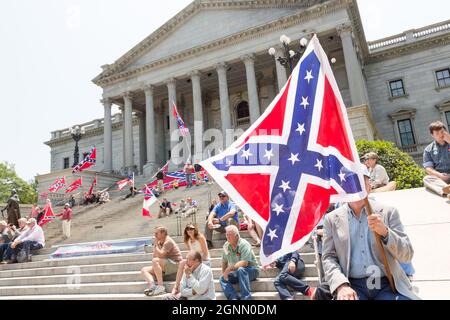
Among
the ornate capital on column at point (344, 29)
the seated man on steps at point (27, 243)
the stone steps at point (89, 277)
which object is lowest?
the stone steps at point (89, 277)

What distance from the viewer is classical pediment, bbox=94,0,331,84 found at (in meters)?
28.4

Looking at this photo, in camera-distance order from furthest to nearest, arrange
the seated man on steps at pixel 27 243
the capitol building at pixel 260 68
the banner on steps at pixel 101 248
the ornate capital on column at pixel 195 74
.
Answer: the ornate capital on column at pixel 195 74
the capitol building at pixel 260 68
the seated man on steps at pixel 27 243
the banner on steps at pixel 101 248

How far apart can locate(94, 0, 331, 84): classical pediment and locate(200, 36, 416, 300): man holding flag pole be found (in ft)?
86.4

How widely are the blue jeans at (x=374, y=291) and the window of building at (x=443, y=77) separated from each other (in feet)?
105

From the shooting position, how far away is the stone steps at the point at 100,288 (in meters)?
5.89

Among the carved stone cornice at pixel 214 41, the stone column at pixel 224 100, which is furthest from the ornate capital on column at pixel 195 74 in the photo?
the stone column at pixel 224 100

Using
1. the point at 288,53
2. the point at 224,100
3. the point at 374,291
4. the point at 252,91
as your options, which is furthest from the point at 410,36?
the point at 374,291

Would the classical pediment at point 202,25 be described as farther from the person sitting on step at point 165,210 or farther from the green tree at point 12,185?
the green tree at point 12,185

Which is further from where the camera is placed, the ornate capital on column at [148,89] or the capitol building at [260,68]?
the ornate capital on column at [148,89]

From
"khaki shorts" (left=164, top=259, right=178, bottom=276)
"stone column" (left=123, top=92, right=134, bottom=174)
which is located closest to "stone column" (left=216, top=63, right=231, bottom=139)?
"stone column" (left=123, top=92, right=134, bottom=174)

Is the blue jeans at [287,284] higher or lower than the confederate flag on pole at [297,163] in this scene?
lower

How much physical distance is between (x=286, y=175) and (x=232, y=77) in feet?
105

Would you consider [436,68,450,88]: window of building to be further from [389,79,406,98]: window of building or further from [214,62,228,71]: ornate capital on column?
[214,62,228,71]: ornate capital on column
